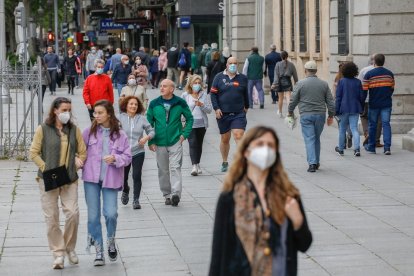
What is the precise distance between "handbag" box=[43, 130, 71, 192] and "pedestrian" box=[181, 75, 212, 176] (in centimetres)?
661

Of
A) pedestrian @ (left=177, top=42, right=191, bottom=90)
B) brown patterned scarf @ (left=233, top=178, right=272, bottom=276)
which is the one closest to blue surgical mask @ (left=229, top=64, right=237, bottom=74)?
brown patterned scarf @ (left=233, top=178, right=272, bottom=276)

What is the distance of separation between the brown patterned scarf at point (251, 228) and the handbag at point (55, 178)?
14.8 feet

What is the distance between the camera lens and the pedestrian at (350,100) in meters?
18.5

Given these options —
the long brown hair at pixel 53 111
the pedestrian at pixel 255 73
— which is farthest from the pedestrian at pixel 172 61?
the long brown hair at pixel 53 111

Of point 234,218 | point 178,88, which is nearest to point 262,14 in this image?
point 178,88

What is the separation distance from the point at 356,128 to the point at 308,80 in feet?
6.59

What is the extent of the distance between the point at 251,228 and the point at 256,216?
2.5 inches

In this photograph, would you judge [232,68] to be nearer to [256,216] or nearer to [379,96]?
[379,96]

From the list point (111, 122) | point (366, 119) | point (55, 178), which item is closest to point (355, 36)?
point (366, 119)

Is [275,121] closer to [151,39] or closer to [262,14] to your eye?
[262,14]

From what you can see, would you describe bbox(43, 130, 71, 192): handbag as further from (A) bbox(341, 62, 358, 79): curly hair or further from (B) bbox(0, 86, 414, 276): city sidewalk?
(A) bbox(341, 62, 358, 79): curly hair

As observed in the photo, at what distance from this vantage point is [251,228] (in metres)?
5.69

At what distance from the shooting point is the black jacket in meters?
5.73

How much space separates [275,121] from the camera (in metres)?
26.6
